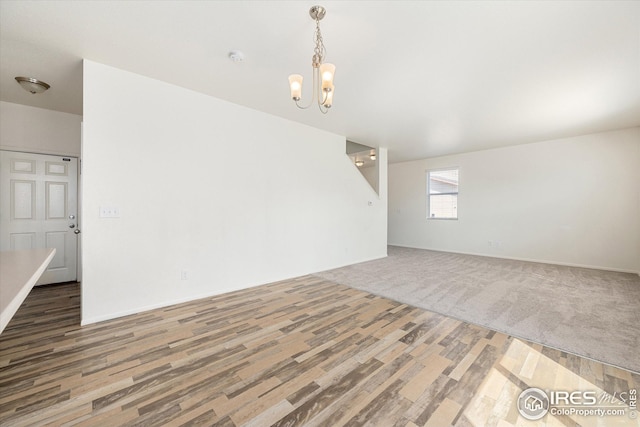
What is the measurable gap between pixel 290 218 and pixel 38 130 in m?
3.98

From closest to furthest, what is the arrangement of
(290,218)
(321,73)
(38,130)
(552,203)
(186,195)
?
(321,73)
(186,195)
(38,130)
(290,218)
(552,203)

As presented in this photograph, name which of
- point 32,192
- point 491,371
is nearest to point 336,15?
point 491,371

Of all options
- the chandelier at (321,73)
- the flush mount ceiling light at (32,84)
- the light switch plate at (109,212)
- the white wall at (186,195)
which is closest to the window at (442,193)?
the white wall at (186,195)

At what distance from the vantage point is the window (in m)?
7.12

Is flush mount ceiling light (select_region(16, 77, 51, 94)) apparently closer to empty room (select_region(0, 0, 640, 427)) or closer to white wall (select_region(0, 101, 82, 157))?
empty room (select_region(0, 0, 640, 427))

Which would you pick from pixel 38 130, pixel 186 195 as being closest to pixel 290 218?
pixel 186 195

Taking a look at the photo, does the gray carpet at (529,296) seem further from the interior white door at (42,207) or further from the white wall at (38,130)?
the white wall at (38,130)

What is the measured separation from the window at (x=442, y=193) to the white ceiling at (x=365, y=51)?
317cm

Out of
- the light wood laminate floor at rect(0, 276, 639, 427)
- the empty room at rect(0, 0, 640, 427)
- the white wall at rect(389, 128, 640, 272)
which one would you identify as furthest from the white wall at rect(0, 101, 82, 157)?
the white wall at rect(389, 128, 640, 272)

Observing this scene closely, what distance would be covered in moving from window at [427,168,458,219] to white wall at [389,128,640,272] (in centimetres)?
17

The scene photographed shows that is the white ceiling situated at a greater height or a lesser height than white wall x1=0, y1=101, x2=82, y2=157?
greater

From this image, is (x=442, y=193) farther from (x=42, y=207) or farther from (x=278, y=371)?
(x=42, y=207)

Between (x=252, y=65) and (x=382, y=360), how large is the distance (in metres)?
3.09

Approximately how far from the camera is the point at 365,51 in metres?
2.49
